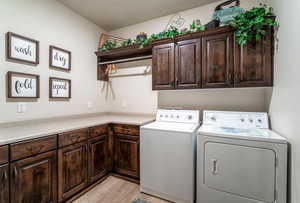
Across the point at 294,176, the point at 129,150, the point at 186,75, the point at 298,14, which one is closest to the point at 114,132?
the point at 129,150

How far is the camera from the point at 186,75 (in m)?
2.05

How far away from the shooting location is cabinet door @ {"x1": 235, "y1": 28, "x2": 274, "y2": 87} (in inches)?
64.5

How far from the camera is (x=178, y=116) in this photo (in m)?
2.26

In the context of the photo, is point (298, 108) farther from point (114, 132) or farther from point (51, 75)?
point (51, 75)

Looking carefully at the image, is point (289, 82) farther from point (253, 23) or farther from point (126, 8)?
point (126, 8)

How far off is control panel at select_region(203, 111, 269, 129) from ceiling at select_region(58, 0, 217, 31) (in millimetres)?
1753

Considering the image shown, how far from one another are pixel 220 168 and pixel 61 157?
181cm

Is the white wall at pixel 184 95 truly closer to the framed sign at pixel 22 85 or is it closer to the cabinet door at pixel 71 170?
the cabinet door at pixel 71 170

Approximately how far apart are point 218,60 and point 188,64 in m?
0.39

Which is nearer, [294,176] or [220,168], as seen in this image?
[294,176]

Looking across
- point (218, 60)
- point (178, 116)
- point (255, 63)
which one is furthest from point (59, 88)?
point (255, 63)

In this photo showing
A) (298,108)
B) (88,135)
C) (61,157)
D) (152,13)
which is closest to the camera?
(298,108)

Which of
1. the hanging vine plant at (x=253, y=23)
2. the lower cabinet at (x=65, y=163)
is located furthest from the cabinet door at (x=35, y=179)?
the hanging vine plant at (x=253, y=23)

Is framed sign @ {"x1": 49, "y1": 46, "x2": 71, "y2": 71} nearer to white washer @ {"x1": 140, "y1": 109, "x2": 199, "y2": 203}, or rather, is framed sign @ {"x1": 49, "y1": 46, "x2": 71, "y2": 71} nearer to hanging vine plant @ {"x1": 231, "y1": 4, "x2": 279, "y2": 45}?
white washer @ {"x1": 140, "y1": 109, "x2": 199, "y2": 203}
